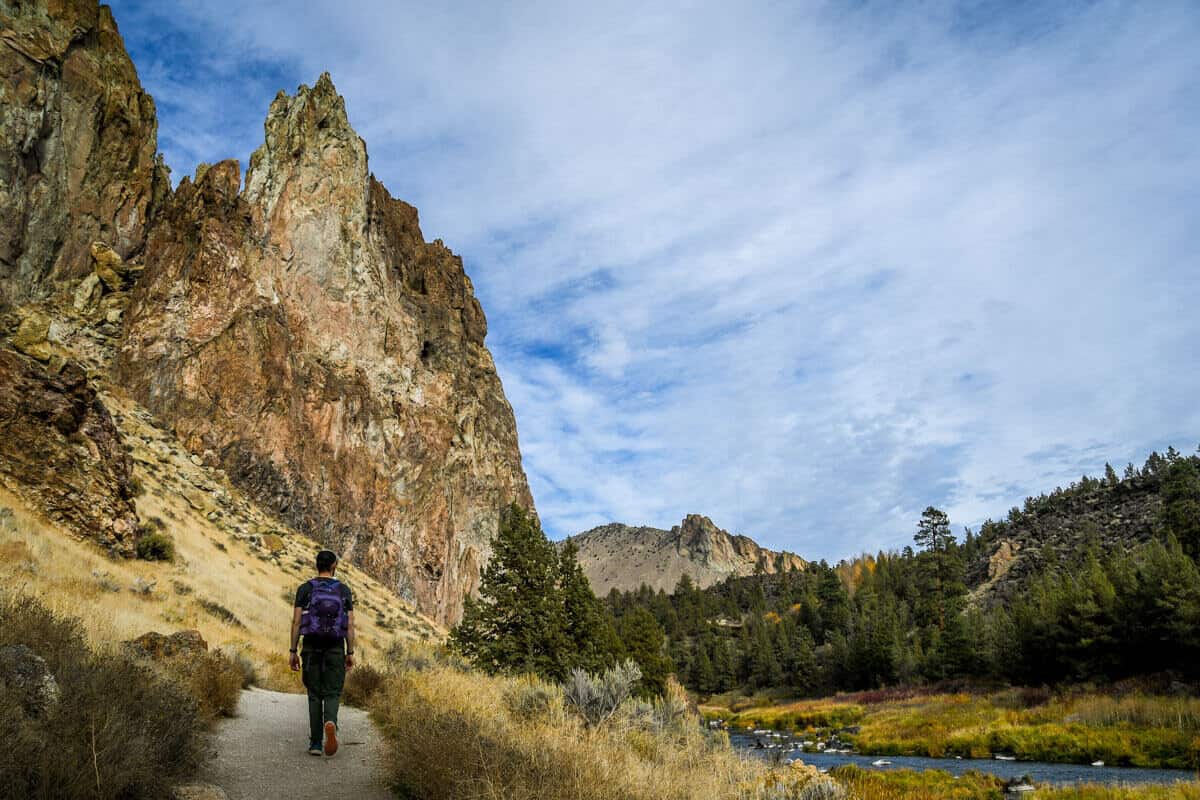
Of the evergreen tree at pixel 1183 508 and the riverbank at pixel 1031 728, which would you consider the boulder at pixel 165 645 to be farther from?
the evergreen tree at pixel 1183 508

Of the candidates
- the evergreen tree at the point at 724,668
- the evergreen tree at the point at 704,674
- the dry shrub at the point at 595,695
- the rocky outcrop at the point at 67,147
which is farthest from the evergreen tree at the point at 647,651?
the evergreen tree at the point at 724,668

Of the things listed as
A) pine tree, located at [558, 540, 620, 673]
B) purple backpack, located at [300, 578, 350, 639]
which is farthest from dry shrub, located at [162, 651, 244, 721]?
pine tree, located at [558, 540, 620, 673]

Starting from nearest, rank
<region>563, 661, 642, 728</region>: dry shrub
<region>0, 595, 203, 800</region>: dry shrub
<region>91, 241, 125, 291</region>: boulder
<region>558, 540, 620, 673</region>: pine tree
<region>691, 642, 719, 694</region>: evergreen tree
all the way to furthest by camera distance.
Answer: <region>0, 595, 203, 800</region>: dry shrub
<region>563, 661, 642, 728</region>: dry shrub
<region>558, 540, 620, 673</region>: pine tree
<region>91, 241, 125, 291</region>: boulder
<region>691, 642, 719, 694</region>: evergreen tree

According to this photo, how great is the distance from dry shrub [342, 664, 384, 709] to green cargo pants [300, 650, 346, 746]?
482 cm

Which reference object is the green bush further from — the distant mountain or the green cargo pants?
the distant mountain

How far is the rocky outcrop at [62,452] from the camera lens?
15.9 meters

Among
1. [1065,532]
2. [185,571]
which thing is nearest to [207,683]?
[185,571]

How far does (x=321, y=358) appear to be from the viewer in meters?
64.9

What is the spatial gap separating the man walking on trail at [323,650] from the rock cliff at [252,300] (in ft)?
158

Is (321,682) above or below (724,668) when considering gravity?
above

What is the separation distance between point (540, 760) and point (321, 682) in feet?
8.59

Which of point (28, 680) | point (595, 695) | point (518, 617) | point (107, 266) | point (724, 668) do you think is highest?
point (107, 266)

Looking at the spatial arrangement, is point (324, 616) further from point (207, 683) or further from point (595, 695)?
point (595, 695)

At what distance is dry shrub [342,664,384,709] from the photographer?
481 inches
